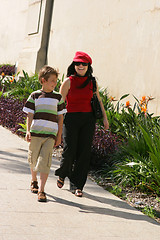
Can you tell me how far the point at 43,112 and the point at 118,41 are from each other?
5.53m

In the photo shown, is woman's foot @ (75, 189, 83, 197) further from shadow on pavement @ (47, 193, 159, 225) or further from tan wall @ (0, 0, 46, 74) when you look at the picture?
tan wall @ (0, 0, 46, 74)

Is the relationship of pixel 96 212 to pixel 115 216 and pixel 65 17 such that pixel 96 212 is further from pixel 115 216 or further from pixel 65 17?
pixel 65 17

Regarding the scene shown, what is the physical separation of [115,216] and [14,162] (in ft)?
7.94

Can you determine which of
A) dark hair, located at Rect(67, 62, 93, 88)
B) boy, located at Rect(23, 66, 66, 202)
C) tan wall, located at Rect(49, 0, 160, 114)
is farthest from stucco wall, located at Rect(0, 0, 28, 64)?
boy, located at Rect(23, 66, 66, 202)

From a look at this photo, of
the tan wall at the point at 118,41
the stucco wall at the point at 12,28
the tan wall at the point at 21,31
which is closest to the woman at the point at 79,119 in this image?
the tan wall at the point at 118,41

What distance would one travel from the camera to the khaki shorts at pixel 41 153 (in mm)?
4738

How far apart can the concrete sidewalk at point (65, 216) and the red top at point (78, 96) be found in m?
1.01

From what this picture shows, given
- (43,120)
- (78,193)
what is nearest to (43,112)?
(43,120)

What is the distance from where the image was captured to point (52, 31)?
13.7 metres

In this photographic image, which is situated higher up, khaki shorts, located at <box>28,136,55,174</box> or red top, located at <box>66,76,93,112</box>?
red top, located at <box>66,76,93,112</box>

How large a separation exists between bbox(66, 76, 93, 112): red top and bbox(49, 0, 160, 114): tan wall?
10.9 ft

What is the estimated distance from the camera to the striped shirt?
15.7 ft

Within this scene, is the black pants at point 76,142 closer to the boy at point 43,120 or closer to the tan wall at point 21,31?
the boy at point 43,120

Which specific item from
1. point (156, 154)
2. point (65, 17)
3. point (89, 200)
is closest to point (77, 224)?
point (89, 200)
